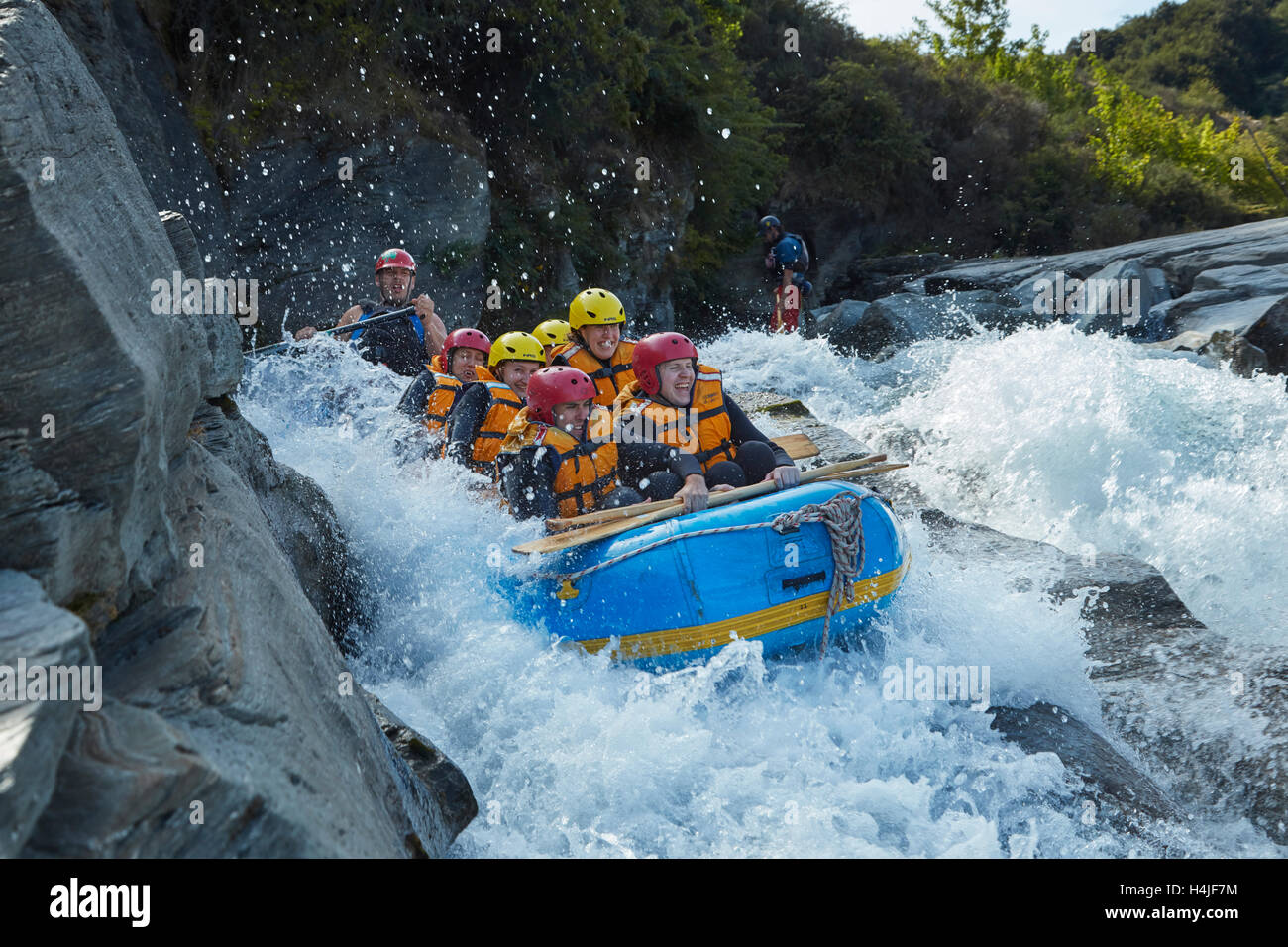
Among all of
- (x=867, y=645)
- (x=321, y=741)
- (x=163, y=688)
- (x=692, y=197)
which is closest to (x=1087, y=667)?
(x=867, y=645)

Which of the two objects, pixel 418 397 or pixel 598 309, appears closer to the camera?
pixel 598 309

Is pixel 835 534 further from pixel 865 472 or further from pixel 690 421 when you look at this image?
pixel 690 421

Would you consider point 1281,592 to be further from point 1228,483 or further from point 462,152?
point 462,152

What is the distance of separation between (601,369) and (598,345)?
17cm

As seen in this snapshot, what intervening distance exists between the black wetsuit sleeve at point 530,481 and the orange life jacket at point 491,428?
1.04m

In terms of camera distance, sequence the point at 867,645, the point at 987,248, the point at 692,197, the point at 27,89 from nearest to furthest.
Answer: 1. the point at 27,89
2. the point at 867,645
3. the point at 692,197
4. the point at 987,248

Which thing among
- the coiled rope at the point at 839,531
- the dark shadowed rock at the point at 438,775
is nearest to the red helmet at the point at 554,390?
the coiled rope at the point at 839,531

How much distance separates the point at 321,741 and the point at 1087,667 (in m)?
3.95

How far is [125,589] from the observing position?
2236 mm

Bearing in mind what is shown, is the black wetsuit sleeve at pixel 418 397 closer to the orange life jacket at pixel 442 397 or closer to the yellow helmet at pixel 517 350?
the orange life jacket at pixel 442 397

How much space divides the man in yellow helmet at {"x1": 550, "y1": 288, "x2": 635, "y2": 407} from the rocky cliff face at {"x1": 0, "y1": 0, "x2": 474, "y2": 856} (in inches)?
139

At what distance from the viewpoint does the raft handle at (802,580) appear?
14.4 feet

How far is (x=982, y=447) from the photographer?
8570 millimetres

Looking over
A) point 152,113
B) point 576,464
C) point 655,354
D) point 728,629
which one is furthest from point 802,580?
point 152,113
